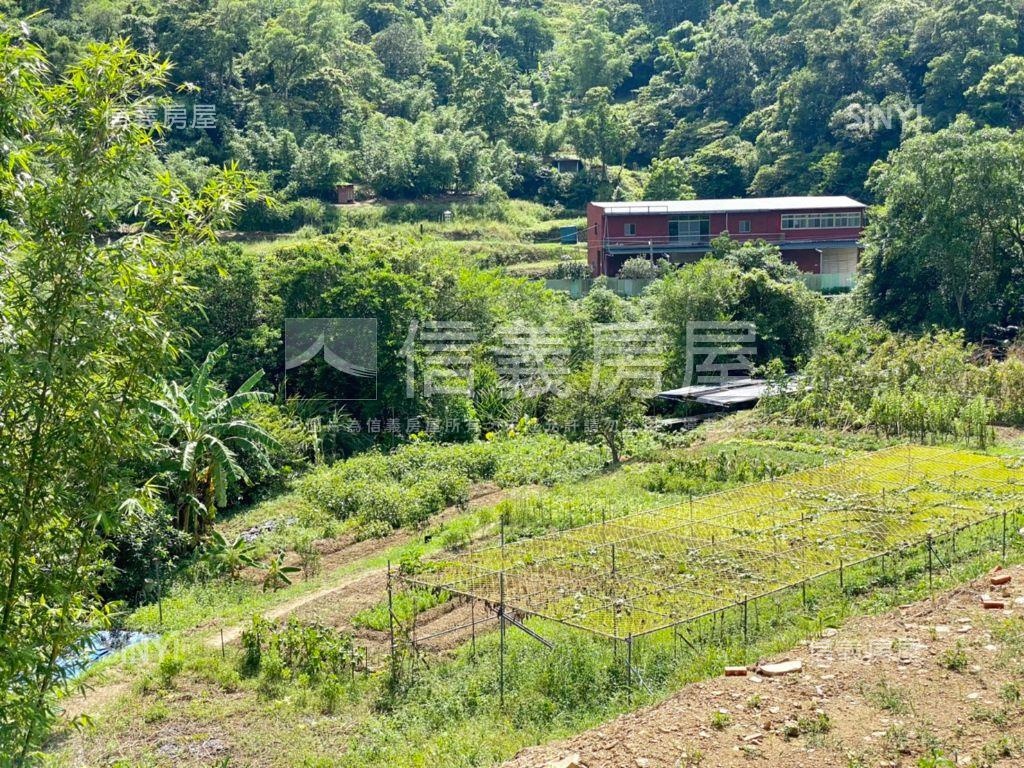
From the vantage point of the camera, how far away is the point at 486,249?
39000 millimetres

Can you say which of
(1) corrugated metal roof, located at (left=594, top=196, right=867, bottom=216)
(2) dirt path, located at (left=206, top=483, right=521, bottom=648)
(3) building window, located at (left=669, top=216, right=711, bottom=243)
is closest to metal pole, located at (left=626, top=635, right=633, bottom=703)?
(2) dirt path, located at (left=206, top=483, right=521, bottom=648)

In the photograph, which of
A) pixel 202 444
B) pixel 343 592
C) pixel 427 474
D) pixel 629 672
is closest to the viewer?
pixel 629 672

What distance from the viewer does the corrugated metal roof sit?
3891 cm

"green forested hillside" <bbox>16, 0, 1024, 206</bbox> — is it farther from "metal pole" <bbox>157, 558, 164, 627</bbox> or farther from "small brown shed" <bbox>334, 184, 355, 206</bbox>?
"metal pole" <bbox>157, 558, 164, 627</bbox>

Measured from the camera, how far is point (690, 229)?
3972 cm

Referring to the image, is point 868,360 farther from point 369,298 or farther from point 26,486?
point 26,486

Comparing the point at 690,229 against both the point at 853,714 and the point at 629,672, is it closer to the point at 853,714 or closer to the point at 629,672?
the point at 629,672

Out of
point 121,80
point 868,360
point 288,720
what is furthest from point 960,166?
point 121,80

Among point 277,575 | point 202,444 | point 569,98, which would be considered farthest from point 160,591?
point 569,98

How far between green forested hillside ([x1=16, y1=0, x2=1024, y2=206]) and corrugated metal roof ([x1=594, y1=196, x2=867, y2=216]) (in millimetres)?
5682

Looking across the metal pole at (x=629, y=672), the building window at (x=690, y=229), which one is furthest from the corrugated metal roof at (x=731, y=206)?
the metal pole at (x=629, y=672)

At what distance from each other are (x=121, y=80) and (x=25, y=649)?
3093 millimetres

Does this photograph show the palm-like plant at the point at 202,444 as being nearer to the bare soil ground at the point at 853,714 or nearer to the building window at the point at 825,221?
the bare soil ground at the point at 853,714

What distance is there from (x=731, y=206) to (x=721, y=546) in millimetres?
28417
